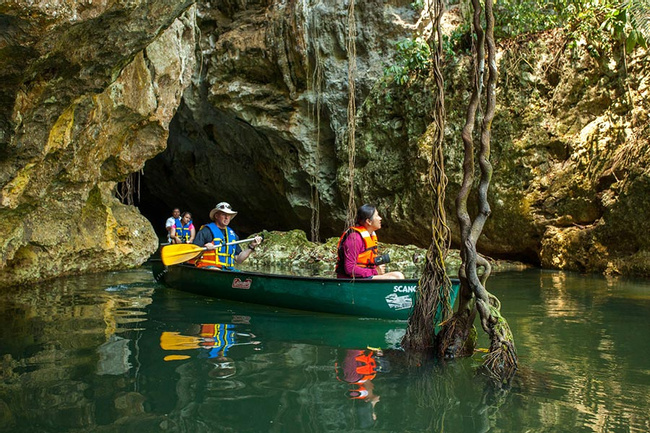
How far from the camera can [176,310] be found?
6902 millimetres

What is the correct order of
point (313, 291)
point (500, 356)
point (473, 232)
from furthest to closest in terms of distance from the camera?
point (313, 291) → point (473, 232) → point (500, 356)

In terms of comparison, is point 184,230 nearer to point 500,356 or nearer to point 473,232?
point 473,232

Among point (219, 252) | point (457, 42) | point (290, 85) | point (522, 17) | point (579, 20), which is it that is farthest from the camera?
point (290, 85)

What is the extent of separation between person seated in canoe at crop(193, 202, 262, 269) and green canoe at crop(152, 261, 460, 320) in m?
0.32

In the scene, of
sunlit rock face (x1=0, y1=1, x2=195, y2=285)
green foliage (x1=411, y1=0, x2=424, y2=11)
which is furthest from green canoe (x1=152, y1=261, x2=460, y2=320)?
green foliage (x1=411, y1=0, x2=424, y2=11)

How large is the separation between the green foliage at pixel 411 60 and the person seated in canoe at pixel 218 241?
23.7 ft

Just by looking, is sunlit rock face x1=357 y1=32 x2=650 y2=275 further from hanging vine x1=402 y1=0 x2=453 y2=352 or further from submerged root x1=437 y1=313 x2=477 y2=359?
submerged root x1=437 y1=313 x2=477 y2=359

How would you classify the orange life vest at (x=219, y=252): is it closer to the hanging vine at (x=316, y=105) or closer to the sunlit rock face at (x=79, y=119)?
the sunlit rock face at (x=79, y=119)

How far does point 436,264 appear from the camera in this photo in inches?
171

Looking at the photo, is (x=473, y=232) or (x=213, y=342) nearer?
(x=473, y=232)

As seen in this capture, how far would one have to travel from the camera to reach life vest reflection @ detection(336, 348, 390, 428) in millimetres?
3193

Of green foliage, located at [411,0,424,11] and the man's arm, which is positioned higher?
green foliage, located at [411,0,424,11]

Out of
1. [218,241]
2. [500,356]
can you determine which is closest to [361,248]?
[500,356]

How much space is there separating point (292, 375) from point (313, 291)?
2543mm
